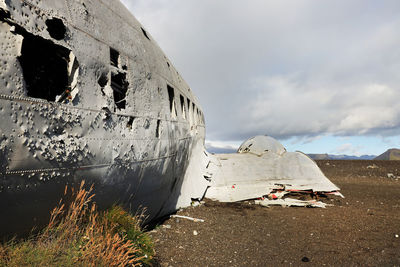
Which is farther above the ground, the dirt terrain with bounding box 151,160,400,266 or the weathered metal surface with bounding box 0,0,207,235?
the weathered metal surface with bounding box 0,0,207,235

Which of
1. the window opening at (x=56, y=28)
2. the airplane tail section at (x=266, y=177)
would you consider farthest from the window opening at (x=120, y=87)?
the airplane tail section at (x=266, y=177)

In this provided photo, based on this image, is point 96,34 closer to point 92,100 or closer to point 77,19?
point 77,19

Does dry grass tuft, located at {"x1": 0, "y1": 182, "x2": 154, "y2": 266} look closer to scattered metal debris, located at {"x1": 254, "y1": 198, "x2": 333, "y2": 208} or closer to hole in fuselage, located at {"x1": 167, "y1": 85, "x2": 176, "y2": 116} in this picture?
hole in fuselage, located at {"x1": 167, "y1": 85, "x2": 176, "y2": 116}

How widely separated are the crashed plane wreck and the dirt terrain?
1.48 meters

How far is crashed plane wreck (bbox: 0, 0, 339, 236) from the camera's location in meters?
3.13

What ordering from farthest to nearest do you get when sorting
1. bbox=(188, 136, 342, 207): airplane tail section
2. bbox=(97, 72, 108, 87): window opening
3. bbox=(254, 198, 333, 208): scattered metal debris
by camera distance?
1. bbox=(188, 136, 342, 207): airplane tail section
2. bbox=(254, 198, 333, 208): scattered metal debris
3. bbox=(97, 72, 108, 87): window opening

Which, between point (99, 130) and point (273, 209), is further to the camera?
point (273, 209)

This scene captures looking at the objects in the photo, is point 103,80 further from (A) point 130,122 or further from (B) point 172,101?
(B) point 172,101

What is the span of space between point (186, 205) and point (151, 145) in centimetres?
545

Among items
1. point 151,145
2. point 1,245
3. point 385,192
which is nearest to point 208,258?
point 151,145

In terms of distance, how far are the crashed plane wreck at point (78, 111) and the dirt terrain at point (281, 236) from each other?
1.48 meters

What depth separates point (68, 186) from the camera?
383 cm

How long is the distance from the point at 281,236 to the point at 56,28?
795 centimetres

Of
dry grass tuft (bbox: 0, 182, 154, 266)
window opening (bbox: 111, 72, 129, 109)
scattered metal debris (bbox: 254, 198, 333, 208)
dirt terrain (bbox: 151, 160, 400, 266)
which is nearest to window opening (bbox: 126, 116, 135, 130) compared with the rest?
window opening (bbox: 111, 72, 129, 109)
